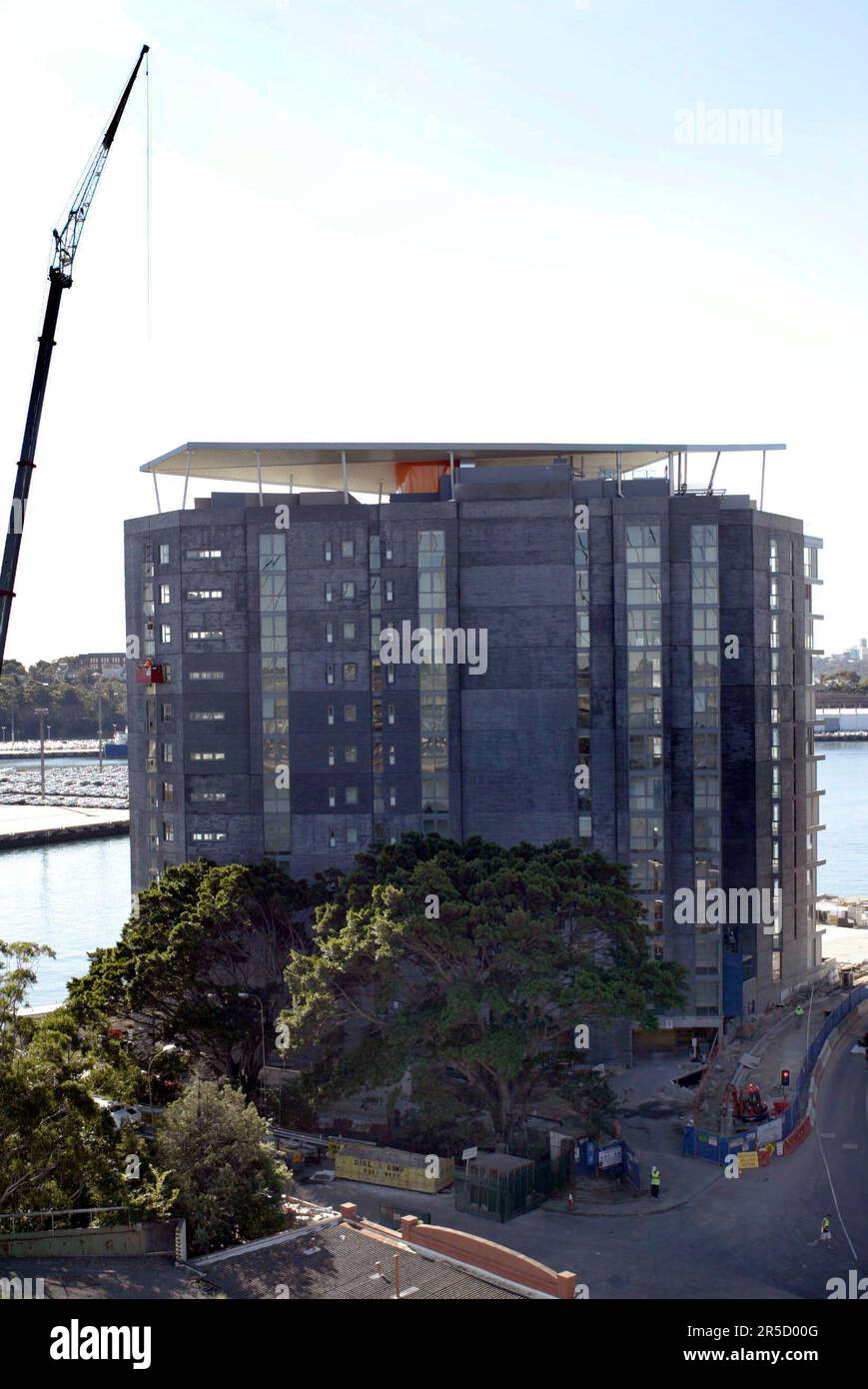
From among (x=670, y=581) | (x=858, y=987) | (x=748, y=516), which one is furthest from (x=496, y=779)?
(x=858, y=987)

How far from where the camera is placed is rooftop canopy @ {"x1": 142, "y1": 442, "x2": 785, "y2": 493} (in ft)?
296

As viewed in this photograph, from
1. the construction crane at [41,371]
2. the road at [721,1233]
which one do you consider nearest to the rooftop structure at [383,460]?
the construction crane at [41,371]

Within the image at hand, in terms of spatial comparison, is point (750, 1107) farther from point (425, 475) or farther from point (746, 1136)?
point (425, 475)

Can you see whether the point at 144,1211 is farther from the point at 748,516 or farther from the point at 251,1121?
the point at 748,516

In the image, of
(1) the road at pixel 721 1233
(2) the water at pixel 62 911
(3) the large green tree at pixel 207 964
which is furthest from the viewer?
(2) the water at pixel 62 911

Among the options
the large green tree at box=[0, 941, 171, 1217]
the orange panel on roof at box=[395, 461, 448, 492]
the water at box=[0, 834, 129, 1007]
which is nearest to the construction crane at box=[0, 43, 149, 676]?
the large green tree at box=[0, 941, 171, 1217]

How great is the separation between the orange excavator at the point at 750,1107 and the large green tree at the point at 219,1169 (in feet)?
92.2

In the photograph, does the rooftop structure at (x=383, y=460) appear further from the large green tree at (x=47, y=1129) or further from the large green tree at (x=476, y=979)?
the large green tree at (x=47, y=1129)

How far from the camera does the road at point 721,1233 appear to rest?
154 feet

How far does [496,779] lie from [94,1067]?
150 ft

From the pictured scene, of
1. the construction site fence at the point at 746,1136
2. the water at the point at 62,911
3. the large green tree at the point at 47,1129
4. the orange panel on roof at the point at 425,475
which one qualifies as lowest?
the water at the point at 62,911

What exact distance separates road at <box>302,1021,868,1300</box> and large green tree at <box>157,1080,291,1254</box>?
33.9ft

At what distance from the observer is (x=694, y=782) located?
87500 millimetres

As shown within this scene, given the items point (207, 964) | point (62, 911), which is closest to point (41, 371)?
point (207, 964)
